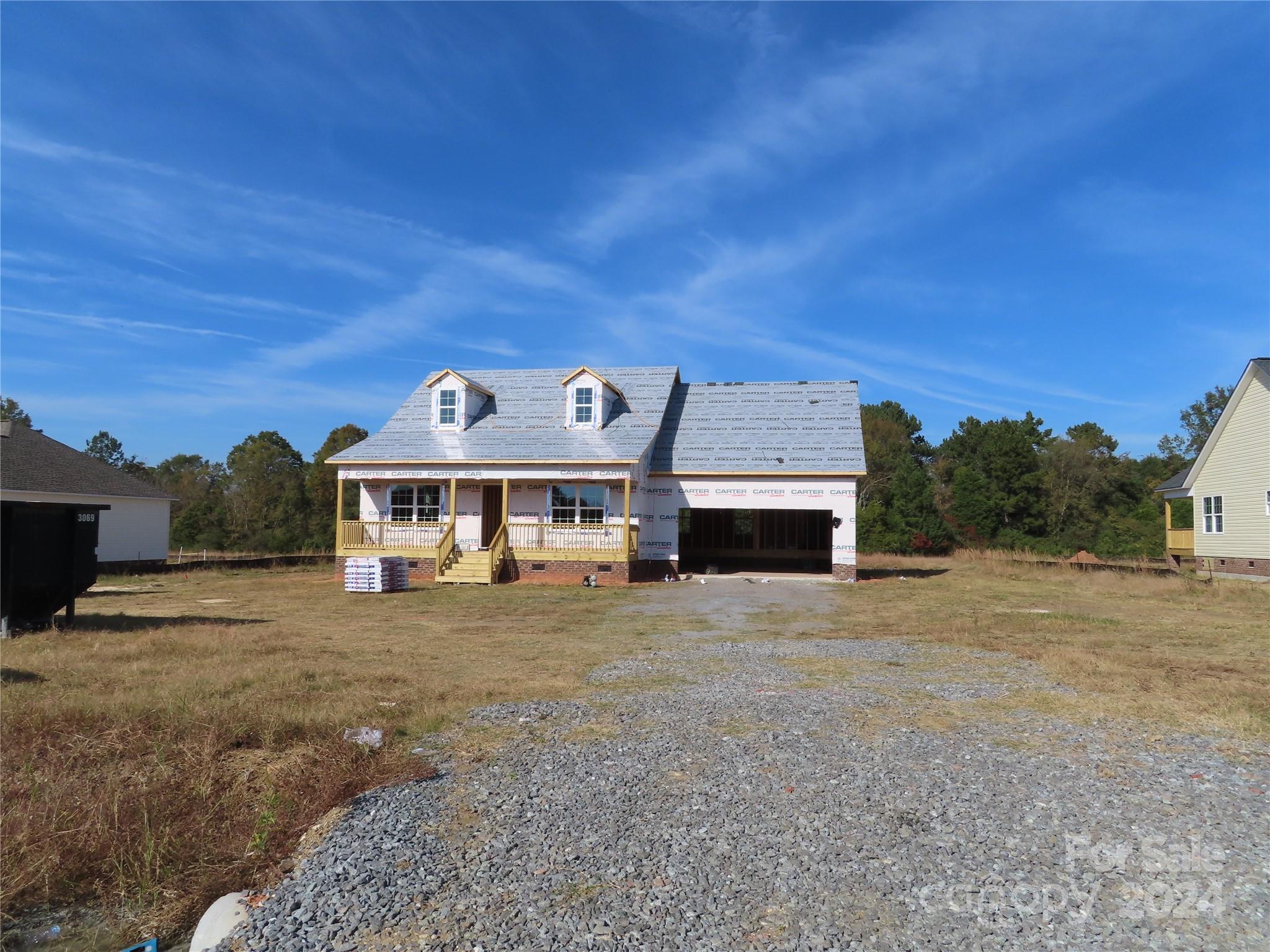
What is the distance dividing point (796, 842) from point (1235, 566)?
30785 millimetres

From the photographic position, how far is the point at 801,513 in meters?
31.0

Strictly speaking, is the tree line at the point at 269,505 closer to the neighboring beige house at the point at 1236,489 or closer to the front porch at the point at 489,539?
the front porch at the point at 489,539

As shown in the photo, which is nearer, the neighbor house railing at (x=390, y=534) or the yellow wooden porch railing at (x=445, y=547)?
the yellow wooden porch railing at (x=445, y=547)

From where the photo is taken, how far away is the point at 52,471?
93.2 ft

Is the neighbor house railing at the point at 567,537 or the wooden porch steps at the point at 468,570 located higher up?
the neighbor house railing at the point at 567,537

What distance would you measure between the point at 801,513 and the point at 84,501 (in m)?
25.3

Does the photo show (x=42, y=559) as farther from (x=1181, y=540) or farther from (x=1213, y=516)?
(x=1181, y=540)

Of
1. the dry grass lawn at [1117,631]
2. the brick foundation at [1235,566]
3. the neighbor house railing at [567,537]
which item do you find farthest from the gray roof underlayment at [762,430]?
the brick foundation at [1235,566]

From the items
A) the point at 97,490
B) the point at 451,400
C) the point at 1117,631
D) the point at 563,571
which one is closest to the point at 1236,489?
the point at 1117,631

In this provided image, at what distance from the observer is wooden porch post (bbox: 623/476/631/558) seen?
947 inches

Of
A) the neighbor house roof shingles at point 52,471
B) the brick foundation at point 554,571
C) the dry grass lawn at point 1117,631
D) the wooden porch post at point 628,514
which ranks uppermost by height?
the neighbor house roof shingles at point 52,471

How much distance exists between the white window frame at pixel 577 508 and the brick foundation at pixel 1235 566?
21.5m

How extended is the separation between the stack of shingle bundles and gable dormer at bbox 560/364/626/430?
8696 millimetres

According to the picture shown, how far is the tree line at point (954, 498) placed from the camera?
146 ft
